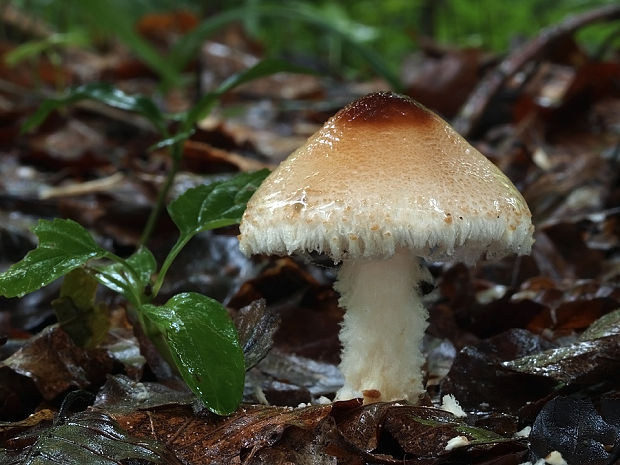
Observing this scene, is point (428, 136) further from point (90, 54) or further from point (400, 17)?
point (400, 17)

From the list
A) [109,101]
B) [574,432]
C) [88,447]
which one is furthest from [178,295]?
[109,101]

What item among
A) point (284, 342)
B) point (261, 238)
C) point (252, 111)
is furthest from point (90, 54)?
point (261, 238)

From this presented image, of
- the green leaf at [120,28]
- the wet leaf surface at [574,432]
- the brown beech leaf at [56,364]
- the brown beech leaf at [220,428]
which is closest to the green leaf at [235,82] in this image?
the brown beech leaf at [56,364]

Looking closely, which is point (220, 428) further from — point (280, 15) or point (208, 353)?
point (280, 15)

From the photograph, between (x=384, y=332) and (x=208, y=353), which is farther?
(x=384, y=332)

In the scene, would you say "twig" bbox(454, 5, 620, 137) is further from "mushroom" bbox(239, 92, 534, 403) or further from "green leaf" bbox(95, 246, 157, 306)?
"green leaf" bbox(95, 246, 157, 306)

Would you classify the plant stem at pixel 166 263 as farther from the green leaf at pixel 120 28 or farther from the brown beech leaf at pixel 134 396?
the green leaf at pixel 120 28
